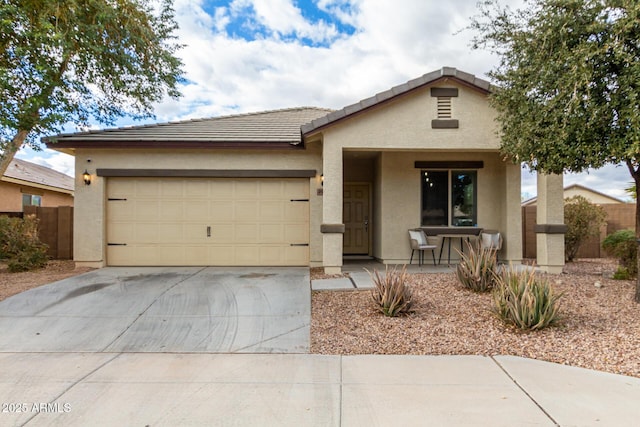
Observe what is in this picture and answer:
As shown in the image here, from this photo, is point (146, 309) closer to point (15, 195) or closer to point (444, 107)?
point (444, 107)

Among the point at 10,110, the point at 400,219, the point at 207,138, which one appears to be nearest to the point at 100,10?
the point at 10,110

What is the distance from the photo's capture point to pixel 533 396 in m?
3.12

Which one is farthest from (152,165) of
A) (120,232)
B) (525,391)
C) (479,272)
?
(525,391)

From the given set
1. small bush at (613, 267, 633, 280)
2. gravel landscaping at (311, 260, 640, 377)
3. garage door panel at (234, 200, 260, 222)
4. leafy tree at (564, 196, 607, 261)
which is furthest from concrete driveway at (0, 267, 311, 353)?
leafy tree at (564, 196, 607, 261)

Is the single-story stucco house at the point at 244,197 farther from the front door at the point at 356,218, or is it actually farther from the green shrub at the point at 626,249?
the green shrub at the point at 626,249

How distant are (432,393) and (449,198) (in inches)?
274

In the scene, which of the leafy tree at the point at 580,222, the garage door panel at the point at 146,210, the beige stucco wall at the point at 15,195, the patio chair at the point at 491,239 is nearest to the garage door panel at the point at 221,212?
the garage door panel at the point at 146,210

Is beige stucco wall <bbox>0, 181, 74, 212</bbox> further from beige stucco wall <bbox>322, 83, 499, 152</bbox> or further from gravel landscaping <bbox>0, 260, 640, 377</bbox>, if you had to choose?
beige stucco wall <bbox>322, 83, 499, 152</bbox>

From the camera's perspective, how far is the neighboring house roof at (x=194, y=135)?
8.80 metres

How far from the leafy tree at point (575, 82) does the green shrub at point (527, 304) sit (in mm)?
2139

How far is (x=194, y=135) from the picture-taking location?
365 inches

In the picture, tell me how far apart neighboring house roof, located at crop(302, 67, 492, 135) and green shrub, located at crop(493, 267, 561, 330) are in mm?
4523

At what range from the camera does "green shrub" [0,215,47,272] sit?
8.71 m

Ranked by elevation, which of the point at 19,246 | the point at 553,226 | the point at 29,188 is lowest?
the point at 19,246
